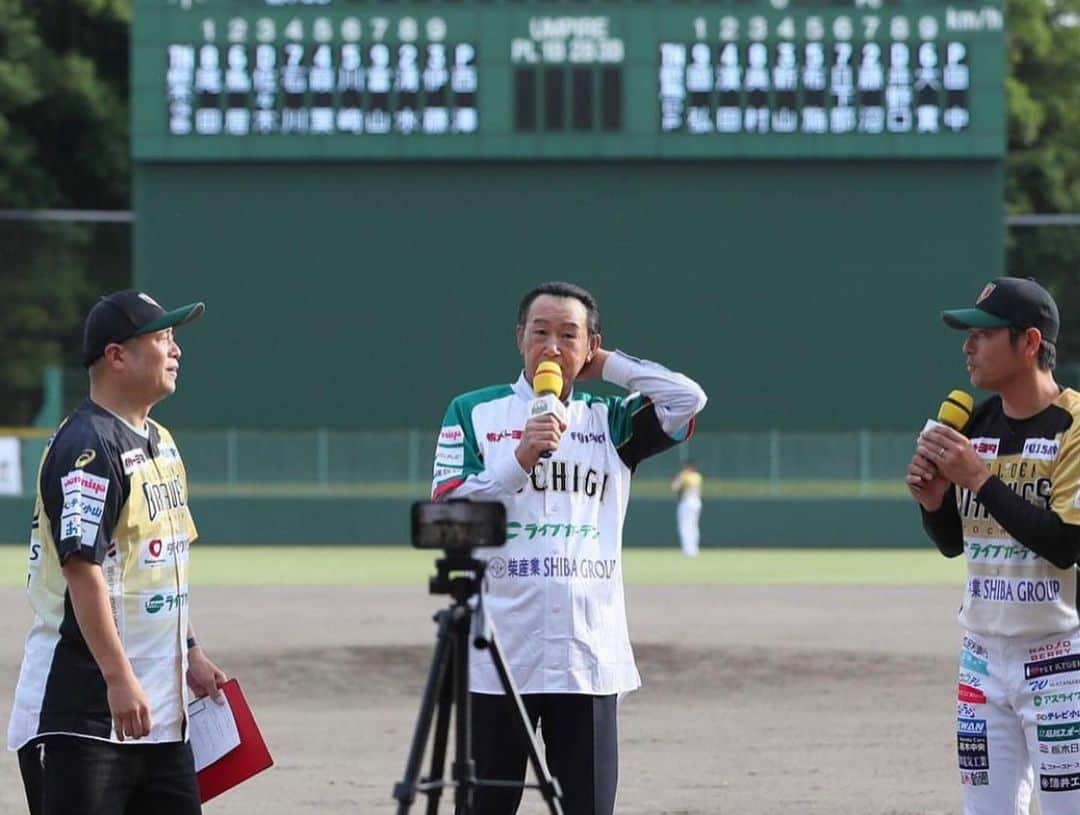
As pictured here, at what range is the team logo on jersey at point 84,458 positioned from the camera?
4707 millimetres

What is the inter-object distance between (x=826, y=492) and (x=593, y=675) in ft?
81.0

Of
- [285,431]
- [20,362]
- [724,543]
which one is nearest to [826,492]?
[724,543]

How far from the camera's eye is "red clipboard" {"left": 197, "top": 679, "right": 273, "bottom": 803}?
5.11 metres

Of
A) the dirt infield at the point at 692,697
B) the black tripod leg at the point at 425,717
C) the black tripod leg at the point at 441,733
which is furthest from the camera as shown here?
the dirt infield at the point at 692,697

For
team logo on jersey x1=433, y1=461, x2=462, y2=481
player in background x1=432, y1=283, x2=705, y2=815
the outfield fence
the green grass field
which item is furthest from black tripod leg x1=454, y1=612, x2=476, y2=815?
the outfield fence

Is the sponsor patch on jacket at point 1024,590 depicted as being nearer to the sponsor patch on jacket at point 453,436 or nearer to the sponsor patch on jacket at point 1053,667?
the sponsor patch on jacket at point 1053,667

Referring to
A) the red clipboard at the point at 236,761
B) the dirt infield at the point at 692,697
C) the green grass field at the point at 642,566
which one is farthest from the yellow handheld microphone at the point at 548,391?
the green grass field at the point at 642,566

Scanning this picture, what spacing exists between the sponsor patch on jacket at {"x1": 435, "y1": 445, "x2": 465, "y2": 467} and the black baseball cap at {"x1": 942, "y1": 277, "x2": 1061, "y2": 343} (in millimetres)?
1273

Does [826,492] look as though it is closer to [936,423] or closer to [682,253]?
[682,253]

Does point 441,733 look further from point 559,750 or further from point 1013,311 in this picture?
point 1013,311

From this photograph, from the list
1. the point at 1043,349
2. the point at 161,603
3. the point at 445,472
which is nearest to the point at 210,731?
the point at 161,603

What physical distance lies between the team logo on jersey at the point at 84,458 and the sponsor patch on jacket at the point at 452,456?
92 centimetres

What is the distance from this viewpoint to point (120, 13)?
41.6m

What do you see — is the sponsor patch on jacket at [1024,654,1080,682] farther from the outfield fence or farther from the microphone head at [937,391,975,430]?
the outfield fence
